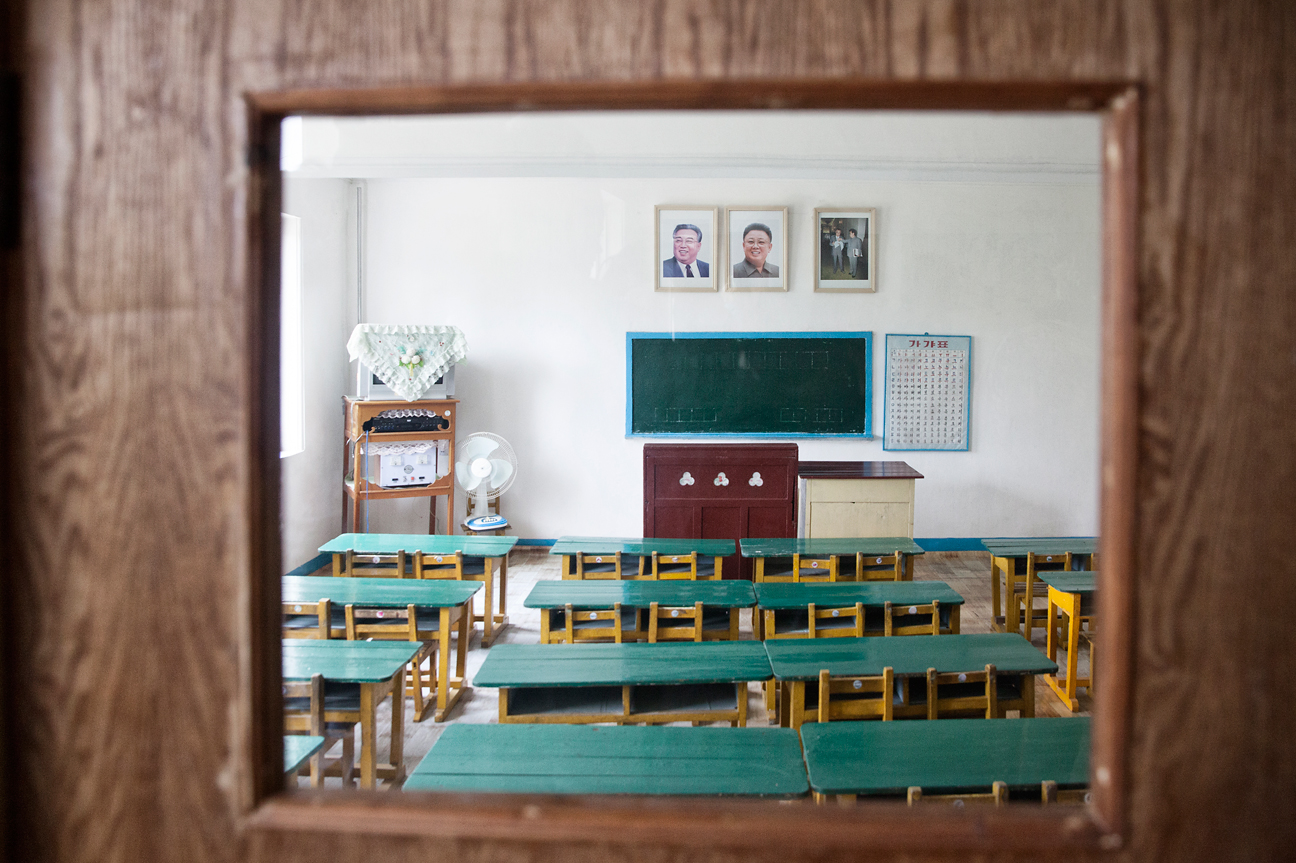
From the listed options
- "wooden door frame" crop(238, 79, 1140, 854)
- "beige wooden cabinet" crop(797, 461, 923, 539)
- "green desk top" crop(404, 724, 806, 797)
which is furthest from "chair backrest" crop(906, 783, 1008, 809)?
"beige wooden cabinet" crop(797, 461, 923, 539)

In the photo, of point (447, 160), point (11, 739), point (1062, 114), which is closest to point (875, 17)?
point (1062, 114)

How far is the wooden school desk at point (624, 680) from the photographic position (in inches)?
97.6

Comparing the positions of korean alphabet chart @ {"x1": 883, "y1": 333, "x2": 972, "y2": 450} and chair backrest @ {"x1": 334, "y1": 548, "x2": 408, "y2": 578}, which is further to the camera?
korean alphabet chart @ {"x1": 883, "y1": 333, "x2": 972, "y2": 450}

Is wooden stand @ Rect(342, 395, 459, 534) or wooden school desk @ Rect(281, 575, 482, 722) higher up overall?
wooden stand @ Rect(342, 395, 459, 534)

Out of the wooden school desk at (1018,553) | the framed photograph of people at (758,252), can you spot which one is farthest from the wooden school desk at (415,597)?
the framed photograph of people at (758,252)

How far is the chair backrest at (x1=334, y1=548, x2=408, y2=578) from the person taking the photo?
407 cm

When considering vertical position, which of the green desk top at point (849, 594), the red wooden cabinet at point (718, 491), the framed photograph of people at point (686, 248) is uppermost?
the framed photograph of people at point (686, 248)

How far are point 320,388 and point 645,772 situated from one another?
184 inches

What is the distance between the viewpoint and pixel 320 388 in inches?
220

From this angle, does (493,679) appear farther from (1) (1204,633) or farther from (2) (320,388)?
(2) (320,388)

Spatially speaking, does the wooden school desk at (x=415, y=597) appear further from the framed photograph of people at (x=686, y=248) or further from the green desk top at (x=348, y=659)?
the framed photograph of people at (x=686, y=248)

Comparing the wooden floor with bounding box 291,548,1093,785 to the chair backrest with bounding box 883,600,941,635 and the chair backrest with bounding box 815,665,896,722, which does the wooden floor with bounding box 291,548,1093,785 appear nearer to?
the chair backrest with bounding box 883,600,941,635

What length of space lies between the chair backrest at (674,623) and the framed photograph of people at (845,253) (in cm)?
374

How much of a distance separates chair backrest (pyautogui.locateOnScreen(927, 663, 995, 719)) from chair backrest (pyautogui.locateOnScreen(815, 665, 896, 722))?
12 centimetres
